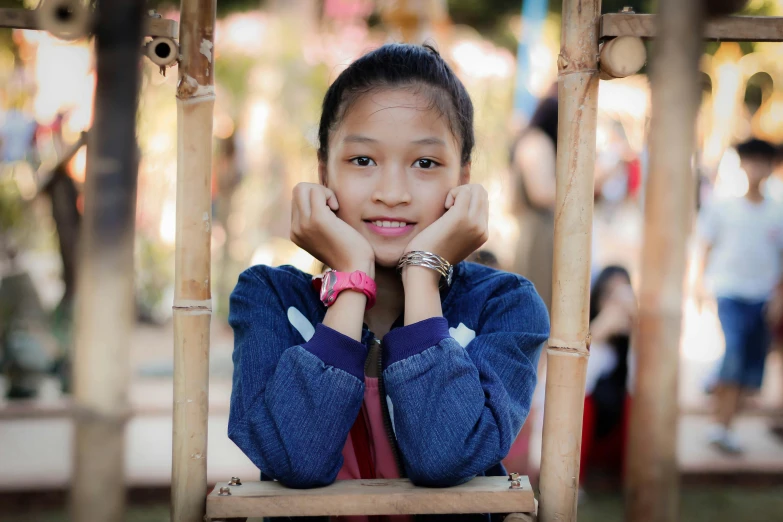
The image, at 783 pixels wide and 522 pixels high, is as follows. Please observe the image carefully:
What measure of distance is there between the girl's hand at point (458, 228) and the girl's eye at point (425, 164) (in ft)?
0.21

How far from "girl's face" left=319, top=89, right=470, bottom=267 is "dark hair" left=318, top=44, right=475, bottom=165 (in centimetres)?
3

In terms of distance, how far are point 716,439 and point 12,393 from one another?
13.3 ft

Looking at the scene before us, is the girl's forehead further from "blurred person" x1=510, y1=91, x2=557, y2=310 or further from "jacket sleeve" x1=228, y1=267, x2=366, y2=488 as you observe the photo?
"blurred person" x1=510, y1=91, x2=557, y2=310

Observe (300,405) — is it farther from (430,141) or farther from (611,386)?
(611,386)

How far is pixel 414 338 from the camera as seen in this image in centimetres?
140

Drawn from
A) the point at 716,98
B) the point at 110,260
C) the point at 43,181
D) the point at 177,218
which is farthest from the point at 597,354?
the point at 716,98

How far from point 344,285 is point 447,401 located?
284 millimetres

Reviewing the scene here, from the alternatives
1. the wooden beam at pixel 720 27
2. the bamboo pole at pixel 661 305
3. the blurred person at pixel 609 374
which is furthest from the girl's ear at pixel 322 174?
the blurred person at pixel 609 374

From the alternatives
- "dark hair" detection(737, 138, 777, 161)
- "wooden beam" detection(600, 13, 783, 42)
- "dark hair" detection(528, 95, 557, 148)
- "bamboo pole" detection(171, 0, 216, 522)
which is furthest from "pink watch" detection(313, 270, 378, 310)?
"dark hair" detection(737, 138, 777, 161)

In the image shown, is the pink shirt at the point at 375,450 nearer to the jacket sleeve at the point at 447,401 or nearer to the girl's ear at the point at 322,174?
the jacket sleeve at the point at 447,401

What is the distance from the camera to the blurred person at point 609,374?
3846 mm

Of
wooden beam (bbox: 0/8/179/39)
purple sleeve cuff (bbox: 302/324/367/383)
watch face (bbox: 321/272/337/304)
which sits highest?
wooden beam (bbox: 0/8/179/39)

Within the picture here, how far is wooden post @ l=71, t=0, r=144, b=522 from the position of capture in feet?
3.29

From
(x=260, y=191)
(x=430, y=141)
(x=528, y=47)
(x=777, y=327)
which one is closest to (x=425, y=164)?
(x=430, y=141)
